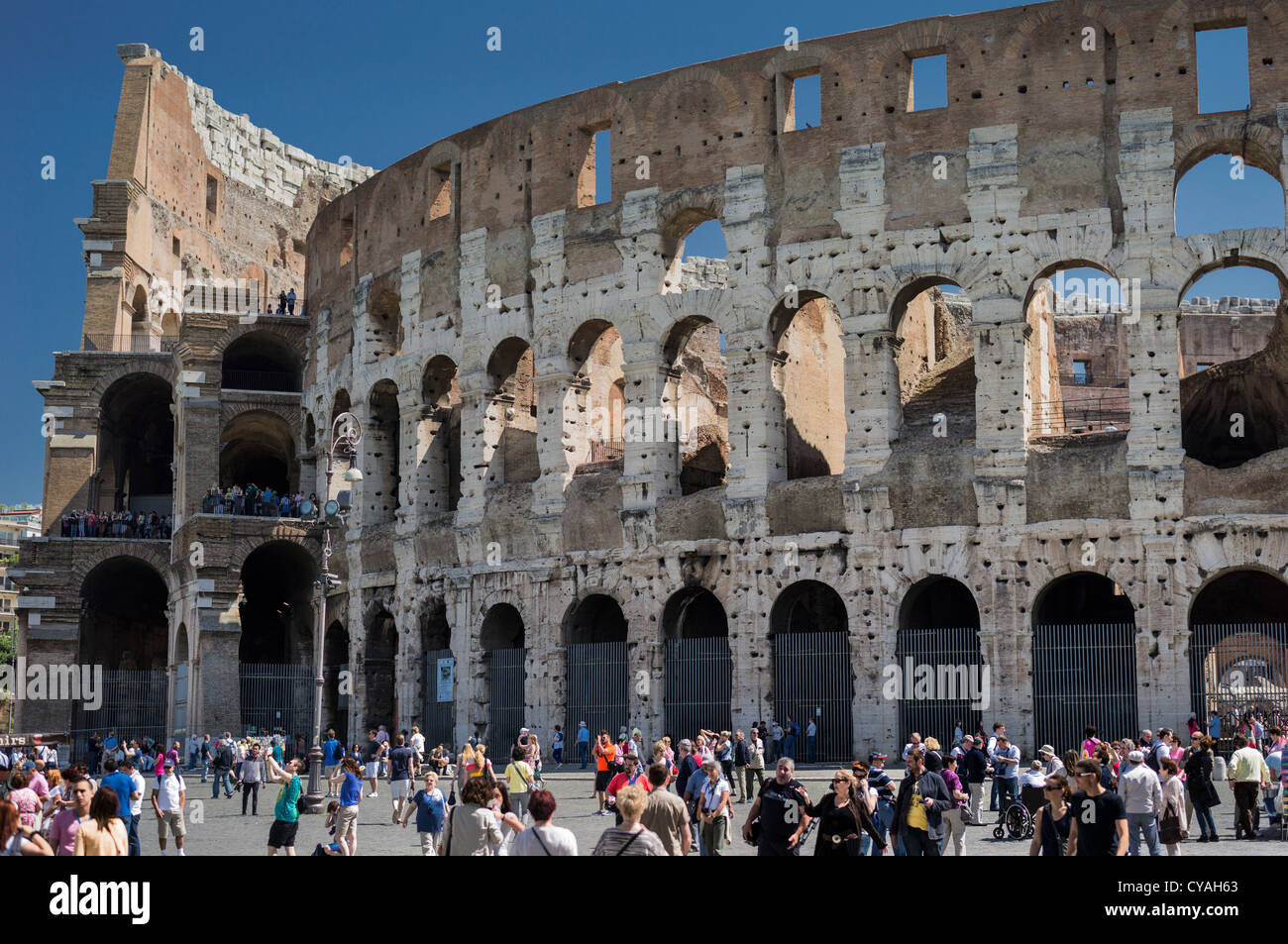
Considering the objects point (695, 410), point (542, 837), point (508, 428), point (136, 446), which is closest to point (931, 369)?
point (695, 410)

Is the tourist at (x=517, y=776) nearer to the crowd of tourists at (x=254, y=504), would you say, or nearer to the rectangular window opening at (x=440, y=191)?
the rectangular window opening at (x=440, y=191)

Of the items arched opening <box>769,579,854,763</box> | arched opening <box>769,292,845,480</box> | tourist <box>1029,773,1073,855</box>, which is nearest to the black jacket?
tourist <box>1029,773,1073,855</box>

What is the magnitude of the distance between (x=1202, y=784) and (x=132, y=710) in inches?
1068

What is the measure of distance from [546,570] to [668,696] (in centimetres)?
333

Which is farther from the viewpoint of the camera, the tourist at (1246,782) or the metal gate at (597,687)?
the metal gate at (597,687)

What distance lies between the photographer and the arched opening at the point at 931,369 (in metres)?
26.9

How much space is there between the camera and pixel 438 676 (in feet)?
101

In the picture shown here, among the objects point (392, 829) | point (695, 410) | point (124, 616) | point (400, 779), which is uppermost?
point (695, 410)

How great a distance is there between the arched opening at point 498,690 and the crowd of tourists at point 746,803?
6.05 meters

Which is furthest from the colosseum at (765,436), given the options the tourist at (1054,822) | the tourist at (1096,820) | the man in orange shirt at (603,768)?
the tourist at (1096,820)

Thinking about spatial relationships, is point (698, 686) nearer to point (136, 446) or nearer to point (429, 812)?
point (429, 812)
